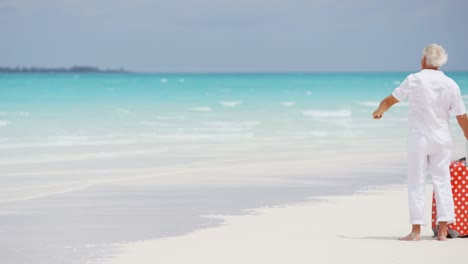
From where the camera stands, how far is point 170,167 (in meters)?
13.3

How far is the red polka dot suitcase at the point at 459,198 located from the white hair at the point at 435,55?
0.75 m

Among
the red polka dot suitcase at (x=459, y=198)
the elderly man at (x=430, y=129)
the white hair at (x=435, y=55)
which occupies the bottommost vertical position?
the red polka dot suitcase at (x=459, y=198)

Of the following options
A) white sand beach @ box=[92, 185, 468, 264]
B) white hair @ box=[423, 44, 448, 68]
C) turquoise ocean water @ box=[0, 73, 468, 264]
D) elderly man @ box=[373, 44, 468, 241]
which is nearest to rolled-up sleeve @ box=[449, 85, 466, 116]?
elderly man @ box=[373, 44, 468, 241]

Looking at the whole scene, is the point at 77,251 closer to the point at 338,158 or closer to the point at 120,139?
the point at 338,158

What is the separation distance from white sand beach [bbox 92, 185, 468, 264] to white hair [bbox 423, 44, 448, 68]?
1225 mm

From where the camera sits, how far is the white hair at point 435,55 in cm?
718

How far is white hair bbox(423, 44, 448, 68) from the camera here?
7.18 m

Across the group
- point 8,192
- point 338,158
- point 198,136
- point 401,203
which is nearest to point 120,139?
point 198,136

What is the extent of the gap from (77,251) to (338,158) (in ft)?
25.7

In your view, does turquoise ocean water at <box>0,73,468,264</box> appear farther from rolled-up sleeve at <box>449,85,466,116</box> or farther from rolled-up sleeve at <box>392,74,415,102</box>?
rolled-up sleeve at <box>449,85,466,116</box>

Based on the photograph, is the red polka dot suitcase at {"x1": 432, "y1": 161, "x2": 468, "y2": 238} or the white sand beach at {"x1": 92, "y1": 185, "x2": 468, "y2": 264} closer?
the white sand beach at {"x1": 92, "y1": 185, "x2": 468, "y2": 264}

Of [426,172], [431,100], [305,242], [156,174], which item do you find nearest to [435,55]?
[431,100]

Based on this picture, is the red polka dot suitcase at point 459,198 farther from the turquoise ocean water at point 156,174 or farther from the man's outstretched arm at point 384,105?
the turquoise ocean water at point 156,174

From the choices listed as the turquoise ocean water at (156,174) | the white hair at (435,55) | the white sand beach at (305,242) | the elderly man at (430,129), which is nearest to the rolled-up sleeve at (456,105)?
the elderly man at (430,129)
